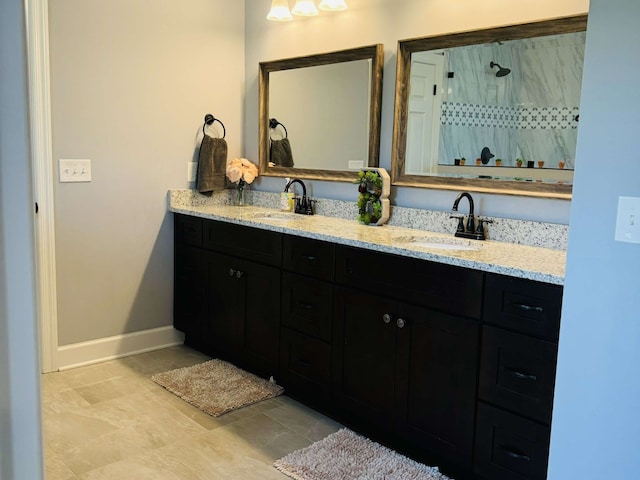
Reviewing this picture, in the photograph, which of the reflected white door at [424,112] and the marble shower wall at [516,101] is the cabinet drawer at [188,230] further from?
the marble shower wall at [516,101]

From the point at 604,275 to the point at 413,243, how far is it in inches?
50.1

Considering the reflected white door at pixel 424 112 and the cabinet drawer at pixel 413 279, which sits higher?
the reflected white door at pixel 424 112

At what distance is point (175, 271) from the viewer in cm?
371

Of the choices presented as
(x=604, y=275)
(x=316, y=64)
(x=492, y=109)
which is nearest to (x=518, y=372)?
(x=604, y=275)

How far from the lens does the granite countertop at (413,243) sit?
198 centimetres

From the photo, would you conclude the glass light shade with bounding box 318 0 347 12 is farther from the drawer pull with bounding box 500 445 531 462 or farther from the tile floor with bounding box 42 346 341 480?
the drawer pull with bounding box 500 445 531 462

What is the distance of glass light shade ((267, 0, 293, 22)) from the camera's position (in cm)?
344

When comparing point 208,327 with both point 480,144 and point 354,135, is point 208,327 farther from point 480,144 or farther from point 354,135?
point 480,144

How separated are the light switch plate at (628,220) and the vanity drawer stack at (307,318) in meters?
1.39

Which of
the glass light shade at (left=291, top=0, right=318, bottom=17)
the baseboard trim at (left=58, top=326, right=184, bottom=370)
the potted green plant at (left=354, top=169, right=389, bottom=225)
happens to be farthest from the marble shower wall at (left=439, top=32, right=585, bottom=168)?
the baseboard trim at (left=58, top=326, right=184, bottom=370)

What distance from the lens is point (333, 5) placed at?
10.6ft

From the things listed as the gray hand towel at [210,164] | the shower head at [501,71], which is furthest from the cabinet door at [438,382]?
the gray hand towel at [210,164]

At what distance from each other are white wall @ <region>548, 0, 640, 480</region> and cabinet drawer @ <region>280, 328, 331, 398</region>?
4.43 feet

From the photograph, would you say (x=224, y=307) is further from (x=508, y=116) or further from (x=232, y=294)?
(x=508, y=116)
